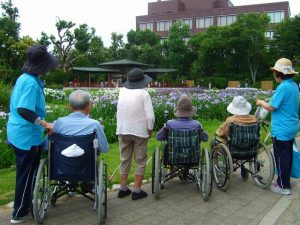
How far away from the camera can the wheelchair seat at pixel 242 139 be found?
512 centimetres

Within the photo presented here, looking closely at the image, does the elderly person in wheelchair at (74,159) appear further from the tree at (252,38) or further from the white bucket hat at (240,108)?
the tree at (252,38)

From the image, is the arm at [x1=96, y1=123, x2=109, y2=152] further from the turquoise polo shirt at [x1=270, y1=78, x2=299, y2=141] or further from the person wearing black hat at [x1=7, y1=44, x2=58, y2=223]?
the turquoise polo shirt at [x1=270, y1=78, x2=299, y2=141]

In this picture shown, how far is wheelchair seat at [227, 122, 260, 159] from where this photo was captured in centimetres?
512

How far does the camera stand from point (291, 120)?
16.3 ft

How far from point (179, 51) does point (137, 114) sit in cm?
4888

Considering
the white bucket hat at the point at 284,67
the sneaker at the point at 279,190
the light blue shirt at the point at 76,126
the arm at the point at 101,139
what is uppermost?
the white bucket hat at the point at 284,67

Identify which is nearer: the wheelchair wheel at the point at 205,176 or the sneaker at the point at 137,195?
the wheelchair wheel at the point at 205,176

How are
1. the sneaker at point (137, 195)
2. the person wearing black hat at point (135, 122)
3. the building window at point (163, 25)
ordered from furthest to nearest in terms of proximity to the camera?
the building window at point (163, 25) < the sneaker at point (137, 195) < the person wearing black hat at point (135, 122)

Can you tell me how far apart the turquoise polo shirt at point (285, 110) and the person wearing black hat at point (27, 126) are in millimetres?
2856

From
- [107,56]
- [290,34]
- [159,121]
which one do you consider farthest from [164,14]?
[159,121]

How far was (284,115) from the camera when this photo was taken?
4973mm

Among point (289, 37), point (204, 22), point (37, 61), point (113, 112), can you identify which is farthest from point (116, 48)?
point (37, 61)

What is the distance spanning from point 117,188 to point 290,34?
41.9m

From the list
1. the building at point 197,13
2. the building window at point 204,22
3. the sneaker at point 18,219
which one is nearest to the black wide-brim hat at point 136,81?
the sneaker at point 18,219
